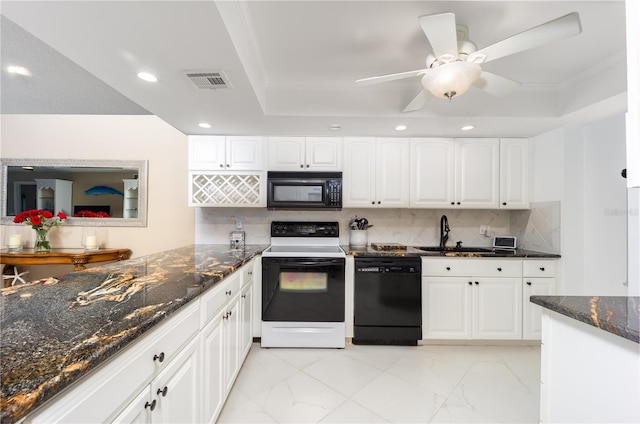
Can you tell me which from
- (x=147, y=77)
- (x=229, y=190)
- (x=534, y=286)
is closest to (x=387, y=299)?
(x=534, y=286)

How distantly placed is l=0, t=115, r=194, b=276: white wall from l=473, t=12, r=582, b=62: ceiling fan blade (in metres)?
3.28

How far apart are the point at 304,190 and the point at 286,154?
1.44ft

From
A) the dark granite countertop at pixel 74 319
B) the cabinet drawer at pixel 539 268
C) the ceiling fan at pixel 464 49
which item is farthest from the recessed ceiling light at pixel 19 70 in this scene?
the cabinet drawer at pixel 539 268

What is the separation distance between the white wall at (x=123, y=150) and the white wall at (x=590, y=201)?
13.4 ft

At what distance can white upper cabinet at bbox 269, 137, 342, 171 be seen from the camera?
2742 mm

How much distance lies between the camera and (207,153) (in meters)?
2.73

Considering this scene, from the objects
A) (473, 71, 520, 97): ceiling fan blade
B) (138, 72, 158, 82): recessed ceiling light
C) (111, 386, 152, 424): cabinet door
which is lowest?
(111, 386, 152, 424): cabinet door

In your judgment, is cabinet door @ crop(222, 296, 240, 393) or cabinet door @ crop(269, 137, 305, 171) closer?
cabinet door @ crop(222, 296, 240, 393)

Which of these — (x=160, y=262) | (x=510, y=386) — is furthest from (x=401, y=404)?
(x=160, y=262)

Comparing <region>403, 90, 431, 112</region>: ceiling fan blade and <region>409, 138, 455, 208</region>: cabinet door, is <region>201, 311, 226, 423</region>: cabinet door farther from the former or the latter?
<region>409, 138, 455, 208</region>: cabinet door

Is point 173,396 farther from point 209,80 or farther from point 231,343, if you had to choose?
point 209,80

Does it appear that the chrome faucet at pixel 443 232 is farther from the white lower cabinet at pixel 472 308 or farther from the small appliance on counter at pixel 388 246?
the white lower cabinet at pixel 472 308

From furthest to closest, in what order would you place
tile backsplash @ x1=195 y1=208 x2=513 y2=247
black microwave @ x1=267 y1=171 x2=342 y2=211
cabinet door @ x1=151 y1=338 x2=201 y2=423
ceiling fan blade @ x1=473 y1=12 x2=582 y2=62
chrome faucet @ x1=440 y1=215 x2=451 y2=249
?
tile backsplash @ x1=195 y1=208 x2=513 y2=247 < chrome faucet @ x1=440 y1=215 x2=451 y2=249 < black microwave @ x1=267 y1=171 x2=342 y2=211 < ceiling fan blade @ x1=473 y1=12 x2=582 y2=62 < cabinet door @ x1=151 y1=338 x2=201 y2=423

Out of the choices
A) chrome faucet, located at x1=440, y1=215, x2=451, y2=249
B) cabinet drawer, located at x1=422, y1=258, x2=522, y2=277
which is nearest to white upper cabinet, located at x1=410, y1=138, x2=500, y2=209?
chrome faucet, located at x1=440, y1=215, x2=451, y2=249
